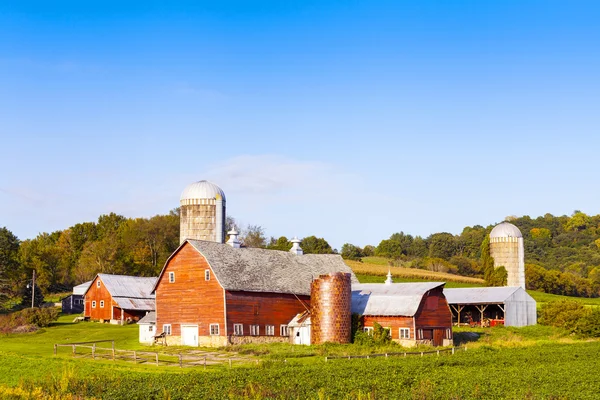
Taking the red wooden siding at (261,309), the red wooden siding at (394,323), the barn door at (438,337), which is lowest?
the barn door at (438,337)

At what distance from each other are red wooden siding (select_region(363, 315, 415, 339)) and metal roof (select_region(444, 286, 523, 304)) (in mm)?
17662

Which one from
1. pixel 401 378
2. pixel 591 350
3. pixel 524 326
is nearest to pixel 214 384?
pixel 401 378

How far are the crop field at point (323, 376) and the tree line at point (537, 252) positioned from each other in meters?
47.5

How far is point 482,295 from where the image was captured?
66562mm

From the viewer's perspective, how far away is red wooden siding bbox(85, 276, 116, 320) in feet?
225

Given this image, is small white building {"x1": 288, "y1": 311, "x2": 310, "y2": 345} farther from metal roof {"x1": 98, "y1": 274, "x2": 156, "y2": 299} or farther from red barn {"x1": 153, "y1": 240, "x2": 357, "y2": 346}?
metal roof {"x1": 98, "y1": 274, "x2": 156, "y2": 299}

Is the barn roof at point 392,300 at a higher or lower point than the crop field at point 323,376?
higher

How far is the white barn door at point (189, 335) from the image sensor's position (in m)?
50.9

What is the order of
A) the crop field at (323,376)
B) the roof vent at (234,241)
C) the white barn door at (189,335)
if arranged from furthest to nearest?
the roof vent at (234,241)
the white barn door at (189,335)
the crop field at (323,376)

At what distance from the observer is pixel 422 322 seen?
49.7 meters

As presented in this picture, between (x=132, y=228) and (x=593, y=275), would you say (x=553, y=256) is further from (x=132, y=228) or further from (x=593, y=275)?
(x=132, y=228)

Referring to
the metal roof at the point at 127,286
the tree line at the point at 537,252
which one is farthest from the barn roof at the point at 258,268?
the tree line at the point at 537,252

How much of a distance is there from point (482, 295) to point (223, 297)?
2636cm

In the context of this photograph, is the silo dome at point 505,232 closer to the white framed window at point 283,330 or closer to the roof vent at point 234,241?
the roof vent at point 234,241
